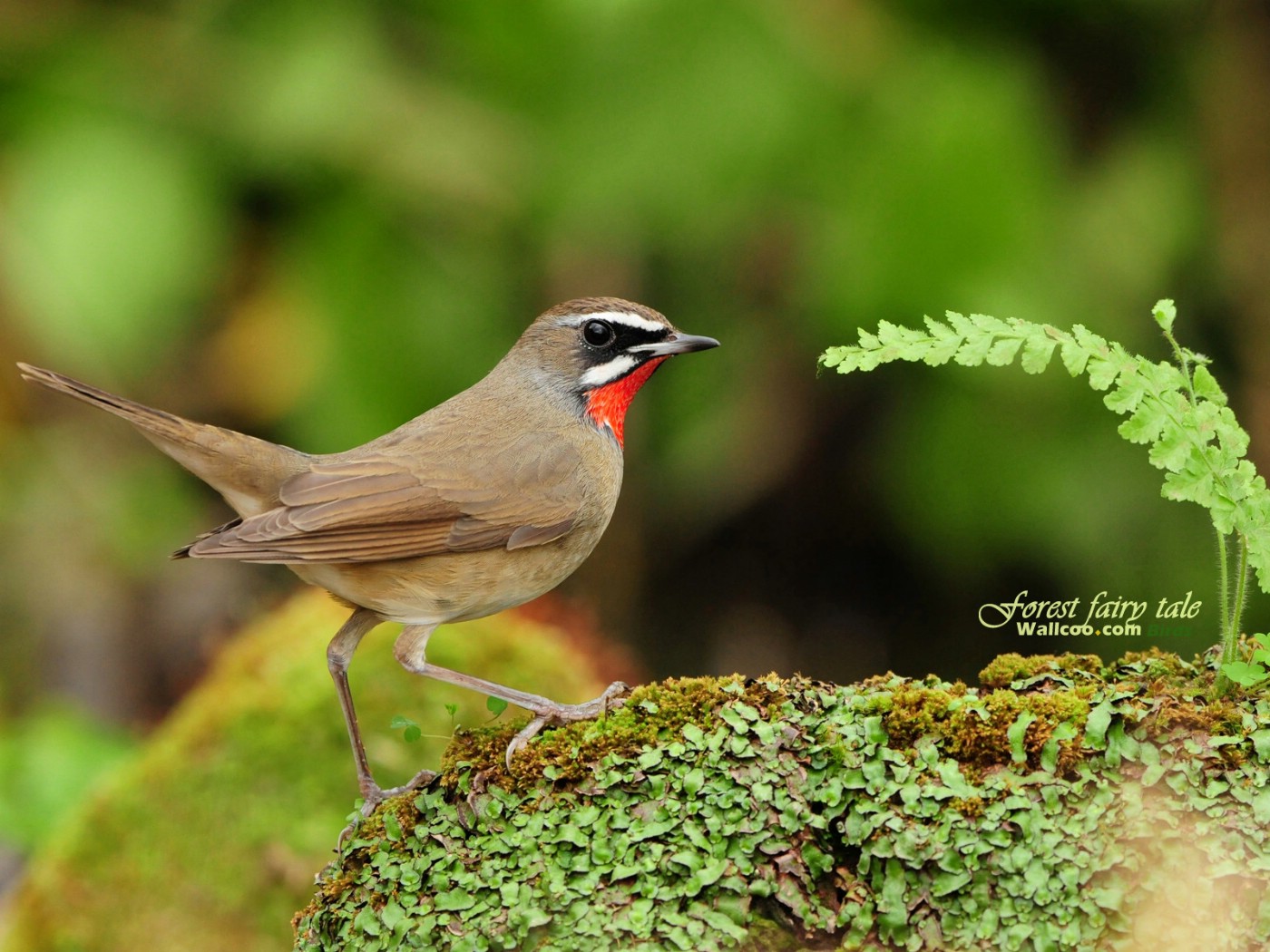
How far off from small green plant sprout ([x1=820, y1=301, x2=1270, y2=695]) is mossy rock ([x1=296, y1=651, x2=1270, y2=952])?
0.43 m

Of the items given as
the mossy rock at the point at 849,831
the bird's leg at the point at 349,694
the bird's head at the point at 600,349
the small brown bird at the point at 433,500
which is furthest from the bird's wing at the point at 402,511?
the mossy rock at the point at 849,831

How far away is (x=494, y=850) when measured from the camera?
3.89 meters

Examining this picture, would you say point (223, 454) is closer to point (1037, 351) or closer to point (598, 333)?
point (598, 333)

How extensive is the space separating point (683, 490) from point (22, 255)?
3479mm

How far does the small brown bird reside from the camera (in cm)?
462

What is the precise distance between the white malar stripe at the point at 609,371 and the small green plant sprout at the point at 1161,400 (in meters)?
1.50

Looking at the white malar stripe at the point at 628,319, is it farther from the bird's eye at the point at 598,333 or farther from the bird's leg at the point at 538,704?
the bird's leg at the point at 538,704

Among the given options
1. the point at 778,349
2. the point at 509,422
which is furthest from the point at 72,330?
the point at 778,349

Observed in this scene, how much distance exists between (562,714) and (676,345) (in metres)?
1.51

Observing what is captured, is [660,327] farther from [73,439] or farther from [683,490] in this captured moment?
[73,439]

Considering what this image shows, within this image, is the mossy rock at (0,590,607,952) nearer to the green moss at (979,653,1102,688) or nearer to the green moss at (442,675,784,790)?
the green moss at (442,675,784,790)

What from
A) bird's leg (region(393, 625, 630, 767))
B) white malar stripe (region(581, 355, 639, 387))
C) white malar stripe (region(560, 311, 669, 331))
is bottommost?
bird's leg (region(393, 625, 630, 767))

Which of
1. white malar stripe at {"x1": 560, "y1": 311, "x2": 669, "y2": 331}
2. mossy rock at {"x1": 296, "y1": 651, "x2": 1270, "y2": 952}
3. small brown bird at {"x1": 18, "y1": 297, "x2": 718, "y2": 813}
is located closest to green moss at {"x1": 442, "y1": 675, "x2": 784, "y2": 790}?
mossy rock at {"x1": 296, "y1": 651, "x2": 1270, "y2": 952}

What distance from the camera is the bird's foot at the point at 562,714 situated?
4148 millimetres
